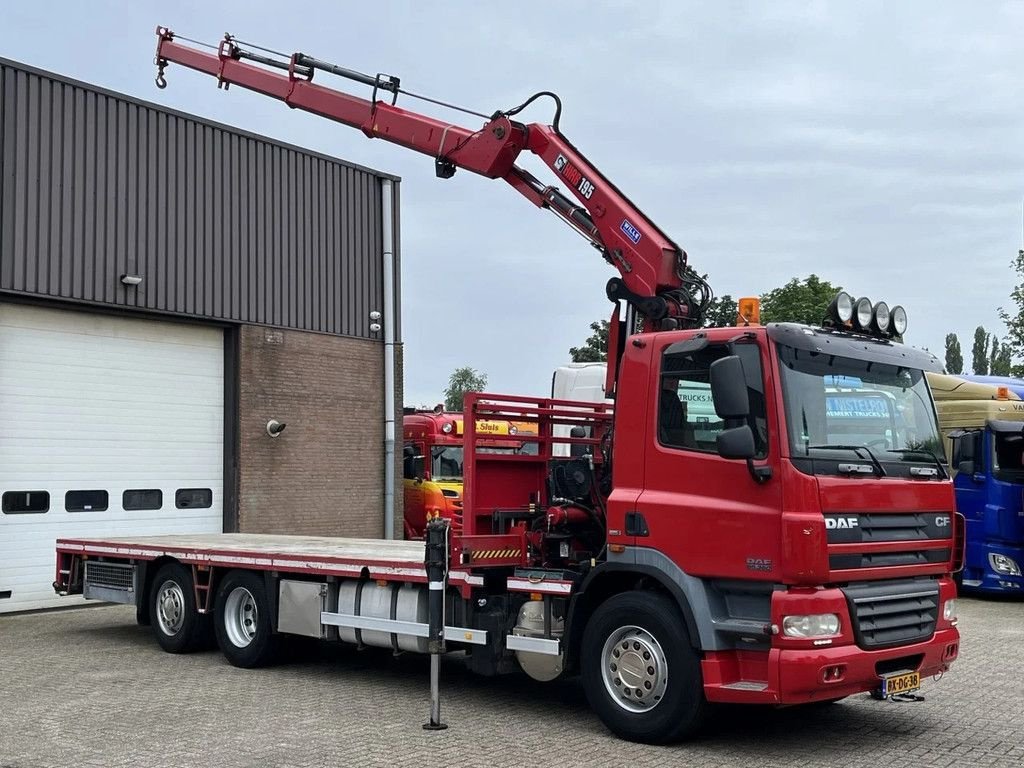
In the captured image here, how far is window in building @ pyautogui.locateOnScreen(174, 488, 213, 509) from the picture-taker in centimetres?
1711

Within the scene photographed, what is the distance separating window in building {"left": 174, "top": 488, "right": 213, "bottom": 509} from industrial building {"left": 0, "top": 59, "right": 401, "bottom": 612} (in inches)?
2.0

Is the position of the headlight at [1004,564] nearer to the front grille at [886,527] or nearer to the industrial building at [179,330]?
the front grille at [886,527]

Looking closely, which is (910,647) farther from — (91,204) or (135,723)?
(91,204)

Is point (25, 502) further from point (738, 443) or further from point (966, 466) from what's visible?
point (966, 466)

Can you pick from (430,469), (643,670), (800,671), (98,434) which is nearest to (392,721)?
(643,670)

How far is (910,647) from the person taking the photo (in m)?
7.62

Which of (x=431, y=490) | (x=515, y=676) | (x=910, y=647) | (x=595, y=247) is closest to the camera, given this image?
(x=910, y=647)

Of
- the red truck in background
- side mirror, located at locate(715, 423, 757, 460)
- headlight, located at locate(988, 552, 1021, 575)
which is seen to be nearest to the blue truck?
headlight, located at locate(988, 552, 1021, 575)

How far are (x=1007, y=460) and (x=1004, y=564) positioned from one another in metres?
1.42

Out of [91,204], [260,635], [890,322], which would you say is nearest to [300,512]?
[91,204]

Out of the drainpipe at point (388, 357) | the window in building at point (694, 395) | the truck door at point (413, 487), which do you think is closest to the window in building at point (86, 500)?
the drainpipe at point (388, 357)

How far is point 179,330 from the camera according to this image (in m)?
17.2

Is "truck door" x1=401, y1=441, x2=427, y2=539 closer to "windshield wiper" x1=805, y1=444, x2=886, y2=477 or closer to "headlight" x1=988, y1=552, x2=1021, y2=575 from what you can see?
"headlight" x1=988, y1=552, x2=1021, y2=575

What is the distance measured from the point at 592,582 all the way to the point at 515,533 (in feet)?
3.35
